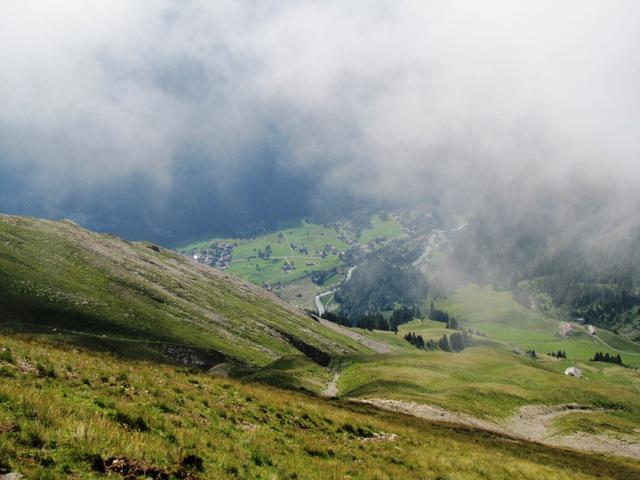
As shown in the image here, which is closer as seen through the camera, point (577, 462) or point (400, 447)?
point (400, 447)

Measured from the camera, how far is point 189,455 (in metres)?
14.6

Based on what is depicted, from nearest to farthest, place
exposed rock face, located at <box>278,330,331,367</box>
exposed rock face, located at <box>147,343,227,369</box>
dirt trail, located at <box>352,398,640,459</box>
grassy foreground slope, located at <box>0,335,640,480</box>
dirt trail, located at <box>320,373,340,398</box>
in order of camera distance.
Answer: grassy foreground slope, located at <box>0,335,640,480</box>
dirt trail, located at <box>352,398,640,459</box>
dirt trail, located at <box>320,373,340,398</box>
exposed rock face, located at <box>147,343,227,369</box>
exposed rock face, located at <box>278,330,331,367</box>

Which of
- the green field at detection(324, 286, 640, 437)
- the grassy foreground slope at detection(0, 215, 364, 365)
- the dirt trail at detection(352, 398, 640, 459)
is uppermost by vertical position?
the grassy foreground slope at detection(0, 215, 364, 365)

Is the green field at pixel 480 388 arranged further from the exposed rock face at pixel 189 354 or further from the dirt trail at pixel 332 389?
the exposed rock face at pixel 189 354

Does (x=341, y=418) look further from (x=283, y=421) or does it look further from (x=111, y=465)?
(x=111, y=465)

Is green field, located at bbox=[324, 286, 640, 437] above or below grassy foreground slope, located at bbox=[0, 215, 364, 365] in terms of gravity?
below

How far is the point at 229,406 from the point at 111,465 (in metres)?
13.5

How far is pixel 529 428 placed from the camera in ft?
219

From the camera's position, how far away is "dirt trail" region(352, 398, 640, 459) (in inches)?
2303

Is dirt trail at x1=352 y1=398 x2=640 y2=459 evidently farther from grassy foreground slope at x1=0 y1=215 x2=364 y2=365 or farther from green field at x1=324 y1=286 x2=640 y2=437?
grassy foreground slope at x1=0 y1=215 x2=364 y2=365

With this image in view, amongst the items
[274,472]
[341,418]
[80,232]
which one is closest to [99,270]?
[80,232]

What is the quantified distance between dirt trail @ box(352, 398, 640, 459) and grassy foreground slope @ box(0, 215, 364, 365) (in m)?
37.5

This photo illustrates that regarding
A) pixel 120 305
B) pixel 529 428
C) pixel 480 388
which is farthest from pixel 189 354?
pixel 529 428

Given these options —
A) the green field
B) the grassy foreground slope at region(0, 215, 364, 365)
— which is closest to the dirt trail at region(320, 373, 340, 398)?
the green field
